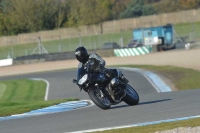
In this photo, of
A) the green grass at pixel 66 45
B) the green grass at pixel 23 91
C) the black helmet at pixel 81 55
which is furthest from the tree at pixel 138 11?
the black helmet at pixel 81 55

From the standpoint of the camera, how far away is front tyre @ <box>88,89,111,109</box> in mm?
13484

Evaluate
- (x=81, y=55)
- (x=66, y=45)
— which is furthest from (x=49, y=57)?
(x=81, y=55)

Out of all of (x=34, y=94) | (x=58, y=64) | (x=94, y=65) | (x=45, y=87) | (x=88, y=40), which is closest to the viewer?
(x=94, y=65)

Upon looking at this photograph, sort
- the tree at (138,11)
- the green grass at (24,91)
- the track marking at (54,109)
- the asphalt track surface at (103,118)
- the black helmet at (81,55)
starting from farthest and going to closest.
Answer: the tree at (138,11), the green grass at (24,91), the track marking at (54,109), the black helmet at (81,55), the asphalt track surface at (103,118)

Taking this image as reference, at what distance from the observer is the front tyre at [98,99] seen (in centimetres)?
1348

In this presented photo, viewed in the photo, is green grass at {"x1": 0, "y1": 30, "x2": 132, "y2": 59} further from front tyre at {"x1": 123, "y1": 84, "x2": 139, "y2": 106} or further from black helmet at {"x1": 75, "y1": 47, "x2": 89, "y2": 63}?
black helmet at {"x1": 75, "y1": 47, "x2": 89, "y2": 63}

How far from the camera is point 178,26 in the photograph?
71.6 meters

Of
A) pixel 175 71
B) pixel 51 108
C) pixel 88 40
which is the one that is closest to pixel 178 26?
pixel 88 40

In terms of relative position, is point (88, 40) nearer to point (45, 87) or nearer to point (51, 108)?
point (45, 87)

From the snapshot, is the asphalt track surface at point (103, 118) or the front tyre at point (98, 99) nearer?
the asphalt track surface at point (103, 118)

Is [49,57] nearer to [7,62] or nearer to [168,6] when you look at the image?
[7,62]

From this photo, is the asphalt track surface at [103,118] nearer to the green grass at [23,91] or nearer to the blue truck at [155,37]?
the green grass at [23,91]

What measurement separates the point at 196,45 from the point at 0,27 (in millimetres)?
36083

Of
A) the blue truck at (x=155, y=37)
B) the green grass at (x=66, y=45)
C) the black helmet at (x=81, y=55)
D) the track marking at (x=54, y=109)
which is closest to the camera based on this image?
the black helmet at (x=81, y=55)
